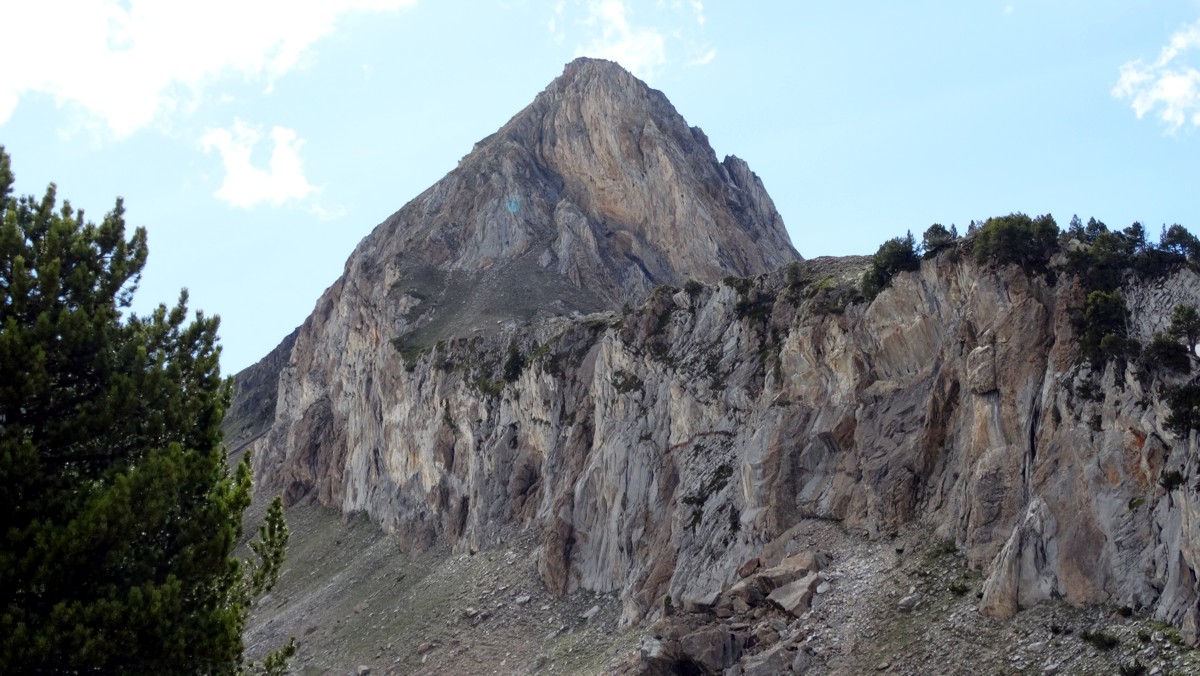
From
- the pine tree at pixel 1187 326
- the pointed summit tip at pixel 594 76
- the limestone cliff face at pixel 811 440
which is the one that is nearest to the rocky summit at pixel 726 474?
the limestone cliff face at pixel 811 440

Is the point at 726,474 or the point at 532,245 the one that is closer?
the point at 726,474

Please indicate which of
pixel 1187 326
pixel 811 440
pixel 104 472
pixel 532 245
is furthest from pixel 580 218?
pixel 104 472

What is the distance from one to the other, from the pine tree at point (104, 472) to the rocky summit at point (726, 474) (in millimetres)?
23118

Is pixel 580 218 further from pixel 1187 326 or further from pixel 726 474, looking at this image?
pixel 1187 326

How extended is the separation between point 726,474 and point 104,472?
1467 inches

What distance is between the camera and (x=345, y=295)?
111 meters

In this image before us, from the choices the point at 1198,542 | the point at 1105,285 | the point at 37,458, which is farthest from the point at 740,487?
the point at 37,458

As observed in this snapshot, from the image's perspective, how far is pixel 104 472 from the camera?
17.6m

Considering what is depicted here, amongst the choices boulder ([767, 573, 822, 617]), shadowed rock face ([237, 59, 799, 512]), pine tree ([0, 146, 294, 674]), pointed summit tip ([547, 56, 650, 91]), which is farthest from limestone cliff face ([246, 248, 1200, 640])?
pointed summit tip ([547, 56, 650, 91])

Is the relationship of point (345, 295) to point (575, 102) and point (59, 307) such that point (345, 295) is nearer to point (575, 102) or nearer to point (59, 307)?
point (575, 102)

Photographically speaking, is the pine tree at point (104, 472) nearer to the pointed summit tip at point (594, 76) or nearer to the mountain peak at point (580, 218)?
the mountain peak at point (580, 218)

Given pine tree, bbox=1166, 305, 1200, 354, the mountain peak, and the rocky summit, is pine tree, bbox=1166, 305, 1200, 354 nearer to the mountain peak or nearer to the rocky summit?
the rocky summit

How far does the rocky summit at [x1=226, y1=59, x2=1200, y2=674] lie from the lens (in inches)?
1256

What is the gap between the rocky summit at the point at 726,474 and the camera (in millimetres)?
31906
